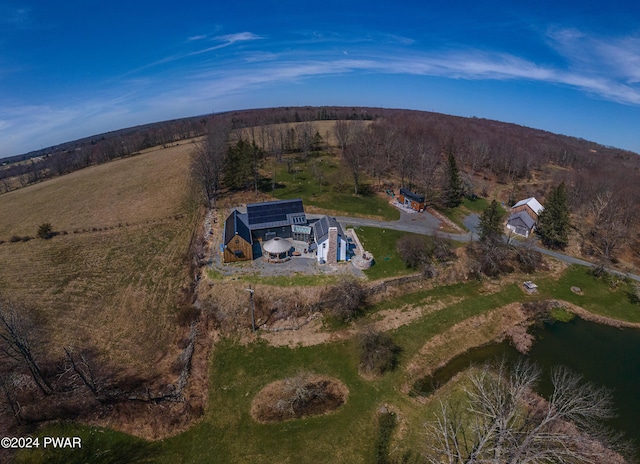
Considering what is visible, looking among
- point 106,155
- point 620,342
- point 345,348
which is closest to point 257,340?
point 345,348

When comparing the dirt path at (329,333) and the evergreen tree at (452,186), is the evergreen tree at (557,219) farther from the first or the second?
the dirt path at (329,333)

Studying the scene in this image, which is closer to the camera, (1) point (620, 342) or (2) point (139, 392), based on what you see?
(2) point (139, 392)

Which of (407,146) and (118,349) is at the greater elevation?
(407,146)

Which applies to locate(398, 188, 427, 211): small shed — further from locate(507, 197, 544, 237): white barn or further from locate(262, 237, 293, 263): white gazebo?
locate(262, 237, 293, 263): white gazebo

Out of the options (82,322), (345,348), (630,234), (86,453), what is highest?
(630,234)

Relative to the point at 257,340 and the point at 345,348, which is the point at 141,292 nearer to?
the point at 257,340

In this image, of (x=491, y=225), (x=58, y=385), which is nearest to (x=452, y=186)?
(x=491, y=225)

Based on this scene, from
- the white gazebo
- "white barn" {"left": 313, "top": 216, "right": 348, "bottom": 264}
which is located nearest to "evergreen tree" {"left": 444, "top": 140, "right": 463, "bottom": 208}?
→ "white barn" {"left": 313, "top": 216, "right": 348, "bottom": 264}

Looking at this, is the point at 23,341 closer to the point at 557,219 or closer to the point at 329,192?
the point at 329,192
